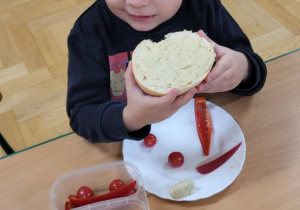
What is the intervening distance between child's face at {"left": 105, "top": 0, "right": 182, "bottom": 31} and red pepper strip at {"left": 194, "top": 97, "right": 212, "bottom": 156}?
23cm

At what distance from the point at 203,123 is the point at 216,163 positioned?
11cm

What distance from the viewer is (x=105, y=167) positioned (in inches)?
26.1

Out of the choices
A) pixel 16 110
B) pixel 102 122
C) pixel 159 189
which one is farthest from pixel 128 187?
pixel 16 110

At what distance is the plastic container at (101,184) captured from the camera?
60cm

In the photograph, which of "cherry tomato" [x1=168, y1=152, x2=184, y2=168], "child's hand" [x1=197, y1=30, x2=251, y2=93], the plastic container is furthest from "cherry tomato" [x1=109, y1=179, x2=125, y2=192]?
"child's hand" [x1=197, y1=30, x2=251, y2=93]

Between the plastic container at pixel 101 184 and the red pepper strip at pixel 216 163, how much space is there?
0.48 feet

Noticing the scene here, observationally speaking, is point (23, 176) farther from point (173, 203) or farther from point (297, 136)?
point (297, 136)

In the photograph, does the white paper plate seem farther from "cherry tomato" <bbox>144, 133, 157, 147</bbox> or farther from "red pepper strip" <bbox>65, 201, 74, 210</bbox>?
"red pepper strip" <bbox>65, 201, 74, 210</bbox>

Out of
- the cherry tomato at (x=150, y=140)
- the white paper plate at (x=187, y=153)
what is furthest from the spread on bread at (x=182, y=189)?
the cherry tomato at (x=150, y=140)

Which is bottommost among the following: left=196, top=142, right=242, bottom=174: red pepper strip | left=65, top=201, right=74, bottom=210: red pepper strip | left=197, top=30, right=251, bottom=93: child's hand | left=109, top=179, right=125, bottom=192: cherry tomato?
left=196, top=142, right=242, bottom=174: red pepper strip

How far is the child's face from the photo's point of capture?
0.68 metres

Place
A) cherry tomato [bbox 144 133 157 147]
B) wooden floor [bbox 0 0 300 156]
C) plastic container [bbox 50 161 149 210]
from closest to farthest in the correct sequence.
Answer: plastic container [bbox 50 161 149 210], cherry tomato [bbox 144 133 157 147], wooden floor [bbox 0 0 300 156]

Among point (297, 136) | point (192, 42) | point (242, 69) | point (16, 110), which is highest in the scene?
point (192, 42)

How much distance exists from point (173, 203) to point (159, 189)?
41mm
